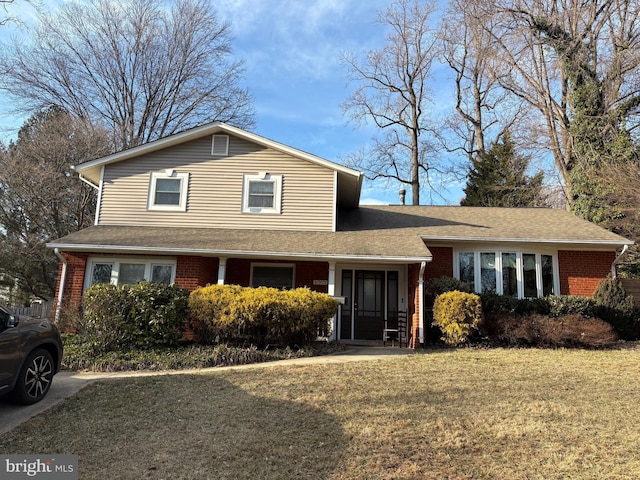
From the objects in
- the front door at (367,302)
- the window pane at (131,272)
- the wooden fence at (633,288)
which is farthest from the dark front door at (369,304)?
the wooden fence at (633,288)

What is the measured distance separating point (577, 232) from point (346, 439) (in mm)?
11544

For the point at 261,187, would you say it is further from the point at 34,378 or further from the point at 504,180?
the point at 504,180

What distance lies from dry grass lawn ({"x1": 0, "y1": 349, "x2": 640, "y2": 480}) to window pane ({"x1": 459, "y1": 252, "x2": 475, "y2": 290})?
17.8 ft

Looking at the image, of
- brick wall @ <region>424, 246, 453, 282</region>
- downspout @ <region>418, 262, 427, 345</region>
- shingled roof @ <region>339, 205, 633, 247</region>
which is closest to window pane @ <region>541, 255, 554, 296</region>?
shingled roof @ <region>339, 205, 633, 247</region>

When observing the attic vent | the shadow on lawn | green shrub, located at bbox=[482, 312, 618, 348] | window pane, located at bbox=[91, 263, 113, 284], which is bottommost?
the shadow on lawn

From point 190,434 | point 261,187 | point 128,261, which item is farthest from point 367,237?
point 190,434

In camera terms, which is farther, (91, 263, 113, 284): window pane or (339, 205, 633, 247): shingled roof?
(339, 205, 633, 247): shingled roof

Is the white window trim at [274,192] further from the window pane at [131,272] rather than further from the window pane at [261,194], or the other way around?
the window pane at [131,272]

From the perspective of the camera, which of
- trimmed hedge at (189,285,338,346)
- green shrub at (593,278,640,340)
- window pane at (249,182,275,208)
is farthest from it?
window pane at (249,182,275,208)

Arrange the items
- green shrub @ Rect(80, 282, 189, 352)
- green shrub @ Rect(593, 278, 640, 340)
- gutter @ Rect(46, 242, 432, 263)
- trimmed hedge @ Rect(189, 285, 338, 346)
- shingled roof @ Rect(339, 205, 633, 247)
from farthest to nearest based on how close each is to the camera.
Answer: shingled roof @ Rect(339, 205, 633, 247), green shrub @ Rect(593, 278, 640, 340), gutter @ Rect(46, 242, 432, 263), trimmed hedge @ Rect(189, 285, 338, 346), green shrub @ Rect(80, 282, 189, 352)

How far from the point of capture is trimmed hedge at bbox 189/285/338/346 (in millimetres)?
9172

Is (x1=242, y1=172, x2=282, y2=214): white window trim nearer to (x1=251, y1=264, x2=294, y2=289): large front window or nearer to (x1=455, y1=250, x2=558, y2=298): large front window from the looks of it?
(x1=251, y1=264, x2=294, y2=289): large front window

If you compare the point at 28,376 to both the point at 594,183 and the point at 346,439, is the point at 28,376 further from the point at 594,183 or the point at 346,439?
the point at 594,183

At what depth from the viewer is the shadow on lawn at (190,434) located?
3.98 meters
